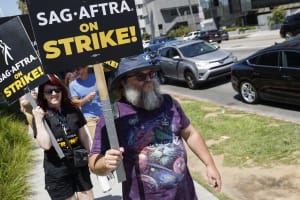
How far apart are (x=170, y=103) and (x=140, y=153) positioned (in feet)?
1.39

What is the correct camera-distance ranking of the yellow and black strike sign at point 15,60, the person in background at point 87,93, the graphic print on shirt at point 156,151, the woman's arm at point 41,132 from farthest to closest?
the person in background at point 87,93 < the yellow and black strike sign at point 15,60 < the woman's arm at point 41,132 < the graphic print on shirt at point 156,151

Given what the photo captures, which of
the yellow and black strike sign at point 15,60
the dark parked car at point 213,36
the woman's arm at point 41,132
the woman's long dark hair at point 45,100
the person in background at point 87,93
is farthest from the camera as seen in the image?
the dark parked car at point 213,36

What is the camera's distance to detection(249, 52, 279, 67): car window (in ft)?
30.9

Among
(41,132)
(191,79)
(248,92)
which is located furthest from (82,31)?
(191,79)

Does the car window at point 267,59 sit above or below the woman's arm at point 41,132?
below

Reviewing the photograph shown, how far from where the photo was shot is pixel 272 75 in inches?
371

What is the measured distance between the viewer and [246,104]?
1066cm

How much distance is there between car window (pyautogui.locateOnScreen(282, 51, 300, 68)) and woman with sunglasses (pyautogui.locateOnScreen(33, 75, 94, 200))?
5.98 meters

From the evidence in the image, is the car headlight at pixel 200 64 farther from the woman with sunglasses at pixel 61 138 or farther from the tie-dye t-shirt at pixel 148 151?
the tie-dye t-shirt at pixel 148 151

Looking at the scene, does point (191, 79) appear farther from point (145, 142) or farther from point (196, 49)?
point (145, 142)

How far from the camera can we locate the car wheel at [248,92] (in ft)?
33.9

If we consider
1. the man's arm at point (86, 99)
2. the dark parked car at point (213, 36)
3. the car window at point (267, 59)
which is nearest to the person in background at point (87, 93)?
the man's arm at point (86, 99)

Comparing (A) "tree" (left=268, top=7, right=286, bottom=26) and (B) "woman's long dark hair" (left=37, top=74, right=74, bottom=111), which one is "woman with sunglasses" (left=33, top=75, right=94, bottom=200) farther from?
(A) "tree" (left=268, top=7, right=286, bottom=26)

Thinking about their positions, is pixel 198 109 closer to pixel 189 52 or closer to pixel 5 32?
pixel 189 52
